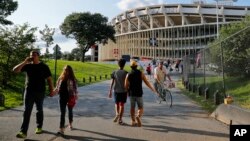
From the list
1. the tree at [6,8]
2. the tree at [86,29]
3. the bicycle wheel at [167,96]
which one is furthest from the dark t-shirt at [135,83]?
the tree at [86,29]

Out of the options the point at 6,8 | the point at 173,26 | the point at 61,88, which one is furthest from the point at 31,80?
the point at 173,26

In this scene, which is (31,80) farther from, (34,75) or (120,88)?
(120,88)

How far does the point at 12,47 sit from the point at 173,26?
97283mm

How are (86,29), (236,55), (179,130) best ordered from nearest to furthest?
(179,130), (236,55), (86,29)

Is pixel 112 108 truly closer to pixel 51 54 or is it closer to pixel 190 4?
pixel 51 54

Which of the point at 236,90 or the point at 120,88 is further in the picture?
the point at 236,90

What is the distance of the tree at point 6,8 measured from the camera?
123ft

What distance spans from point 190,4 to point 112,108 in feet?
339

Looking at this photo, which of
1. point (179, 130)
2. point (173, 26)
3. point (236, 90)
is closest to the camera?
point (179, 130)

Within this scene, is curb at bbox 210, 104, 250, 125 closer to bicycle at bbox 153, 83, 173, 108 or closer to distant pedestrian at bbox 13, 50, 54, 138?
bicycle at bbox 153, 83, 173, 108

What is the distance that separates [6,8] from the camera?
37.8 m

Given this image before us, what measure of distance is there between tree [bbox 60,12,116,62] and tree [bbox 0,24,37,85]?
59.7 m

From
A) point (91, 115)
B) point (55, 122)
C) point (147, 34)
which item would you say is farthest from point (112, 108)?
point (147, 34)

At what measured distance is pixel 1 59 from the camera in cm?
2538
